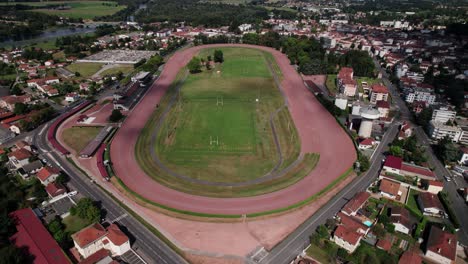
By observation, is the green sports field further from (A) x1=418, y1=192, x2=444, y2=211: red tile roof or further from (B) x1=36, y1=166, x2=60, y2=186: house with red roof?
(A) x1=418, y1=192, x2=444, y2=211: red tile roof

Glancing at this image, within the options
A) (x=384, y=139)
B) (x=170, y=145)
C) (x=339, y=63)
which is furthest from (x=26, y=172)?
(x=339, y=63)

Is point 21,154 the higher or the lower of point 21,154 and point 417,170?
the lower

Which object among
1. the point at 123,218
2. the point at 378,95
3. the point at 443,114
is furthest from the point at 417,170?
the point at 123,218

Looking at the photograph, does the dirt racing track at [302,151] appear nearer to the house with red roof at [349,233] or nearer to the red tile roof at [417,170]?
the house with red roof at [349,233]

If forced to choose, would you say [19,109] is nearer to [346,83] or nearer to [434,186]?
[346,83]

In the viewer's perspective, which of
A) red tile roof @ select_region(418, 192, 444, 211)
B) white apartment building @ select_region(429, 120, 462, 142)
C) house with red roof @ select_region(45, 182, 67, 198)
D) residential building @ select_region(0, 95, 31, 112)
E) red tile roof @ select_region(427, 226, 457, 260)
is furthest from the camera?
residential building @ select_region(0, 95, 31, 112)


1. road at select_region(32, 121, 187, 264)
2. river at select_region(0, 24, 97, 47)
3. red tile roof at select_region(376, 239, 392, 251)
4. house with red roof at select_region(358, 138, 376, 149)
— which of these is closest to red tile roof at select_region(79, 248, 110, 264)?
road at select_region(32, 121, 187, 264)

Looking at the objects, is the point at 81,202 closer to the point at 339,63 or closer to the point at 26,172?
the point at 26,172
